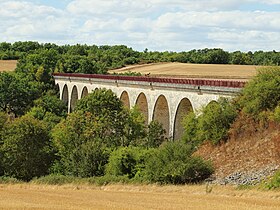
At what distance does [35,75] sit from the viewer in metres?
97.1

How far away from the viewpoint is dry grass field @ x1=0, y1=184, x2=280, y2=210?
2098 centimetres

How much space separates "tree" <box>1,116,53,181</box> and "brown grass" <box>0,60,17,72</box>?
8449 cm

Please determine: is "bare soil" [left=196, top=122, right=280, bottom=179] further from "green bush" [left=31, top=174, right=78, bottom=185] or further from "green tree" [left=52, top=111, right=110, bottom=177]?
"green bush" [left=31, top=174, right=78, bottom=185]

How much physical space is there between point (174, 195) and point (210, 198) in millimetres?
2135

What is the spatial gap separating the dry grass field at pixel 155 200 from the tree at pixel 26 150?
12.5 meters

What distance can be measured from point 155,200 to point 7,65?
115 meters

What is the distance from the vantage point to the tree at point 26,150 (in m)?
40.3

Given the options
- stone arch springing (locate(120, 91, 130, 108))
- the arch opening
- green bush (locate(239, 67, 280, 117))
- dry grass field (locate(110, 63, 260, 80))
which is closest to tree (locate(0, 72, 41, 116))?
the arch opening

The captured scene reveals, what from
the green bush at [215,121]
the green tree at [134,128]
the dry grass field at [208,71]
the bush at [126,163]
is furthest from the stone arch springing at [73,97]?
the bush at [126,163]

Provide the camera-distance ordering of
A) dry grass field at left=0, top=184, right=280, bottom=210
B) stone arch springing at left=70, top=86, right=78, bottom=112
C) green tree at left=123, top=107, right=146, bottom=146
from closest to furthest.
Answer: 1. dry grass field at left=0, top=184, right=280, bottom=210
2. green tree at left=123, top=107, right=146, bottom=146
3. stone arch springing at left=70, top=86, right=78, bottom=112

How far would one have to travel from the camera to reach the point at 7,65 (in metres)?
134

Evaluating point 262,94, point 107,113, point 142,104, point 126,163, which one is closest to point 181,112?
point 107,113

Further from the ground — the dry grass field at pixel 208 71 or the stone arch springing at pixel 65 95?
the dry grass field at pixel 208 71

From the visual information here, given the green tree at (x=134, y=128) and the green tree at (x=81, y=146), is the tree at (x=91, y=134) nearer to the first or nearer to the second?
the green tree at (x=81, y=146)
